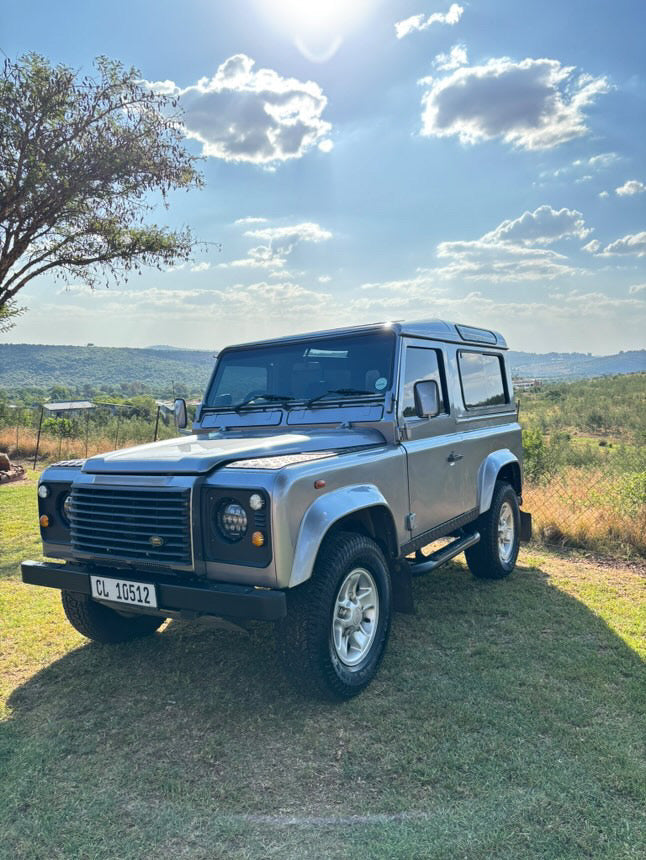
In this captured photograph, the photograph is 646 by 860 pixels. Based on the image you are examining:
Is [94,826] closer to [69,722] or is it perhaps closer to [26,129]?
[69,722]

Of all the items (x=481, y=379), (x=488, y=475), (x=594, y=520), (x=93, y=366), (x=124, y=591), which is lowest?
(x=594, y=520)

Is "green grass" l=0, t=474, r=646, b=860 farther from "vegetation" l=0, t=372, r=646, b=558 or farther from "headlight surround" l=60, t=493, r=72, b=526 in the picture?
"vegetation" l=0, t=372, r=646, b=558

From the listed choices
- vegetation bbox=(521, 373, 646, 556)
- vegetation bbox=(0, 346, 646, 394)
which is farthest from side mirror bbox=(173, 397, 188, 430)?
vegetation bbox=(0, 346, 646, 394)

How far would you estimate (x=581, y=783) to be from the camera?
255 centimetres

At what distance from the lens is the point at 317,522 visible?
2992 mm

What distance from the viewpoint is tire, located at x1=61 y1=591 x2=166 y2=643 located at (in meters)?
3.88

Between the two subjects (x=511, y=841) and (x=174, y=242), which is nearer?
(x=511, y=841)

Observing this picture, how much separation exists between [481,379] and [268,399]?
2093 mm

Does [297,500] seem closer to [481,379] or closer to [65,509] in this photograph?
[65,509]

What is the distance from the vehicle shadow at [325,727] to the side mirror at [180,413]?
164 centimetres

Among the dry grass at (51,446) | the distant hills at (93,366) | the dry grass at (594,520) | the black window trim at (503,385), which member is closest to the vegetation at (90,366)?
the distant hills at (93,366)

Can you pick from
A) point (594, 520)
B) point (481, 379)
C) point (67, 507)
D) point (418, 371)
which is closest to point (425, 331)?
point (418, 371)

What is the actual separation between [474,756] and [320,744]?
74 cm

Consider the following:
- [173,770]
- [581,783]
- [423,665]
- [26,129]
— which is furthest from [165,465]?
[26,129]
